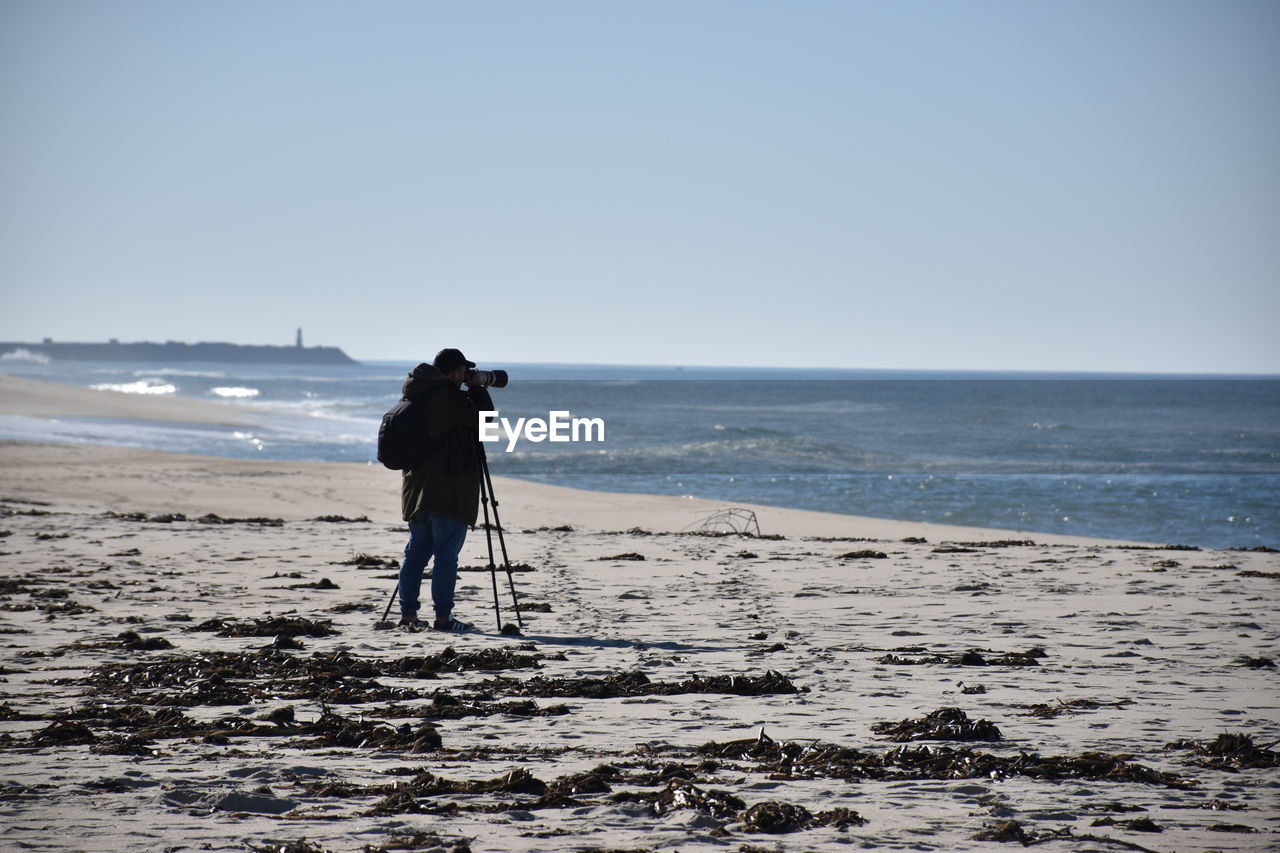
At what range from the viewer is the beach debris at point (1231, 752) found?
4180mm

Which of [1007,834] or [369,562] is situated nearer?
[1007,834]

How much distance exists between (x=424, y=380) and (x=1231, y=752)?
493cm

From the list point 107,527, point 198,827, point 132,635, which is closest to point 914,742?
point 198,827

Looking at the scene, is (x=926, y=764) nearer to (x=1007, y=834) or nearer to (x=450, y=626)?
(x=1007, y=834)

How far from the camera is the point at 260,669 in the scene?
19.4 ft

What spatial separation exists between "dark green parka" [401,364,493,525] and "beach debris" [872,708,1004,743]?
3.55m

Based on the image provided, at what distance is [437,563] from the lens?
24.5 feet

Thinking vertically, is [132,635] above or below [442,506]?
below

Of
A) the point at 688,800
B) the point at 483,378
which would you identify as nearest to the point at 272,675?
the point at 483,378

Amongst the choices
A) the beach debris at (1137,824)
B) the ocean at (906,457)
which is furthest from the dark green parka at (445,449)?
the ocean at (906,457)

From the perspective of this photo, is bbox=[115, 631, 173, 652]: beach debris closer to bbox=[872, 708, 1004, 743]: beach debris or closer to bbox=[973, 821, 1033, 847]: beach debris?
bbox=[872, 708, 1004, 743]: beach debris

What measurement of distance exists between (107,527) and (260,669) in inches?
312

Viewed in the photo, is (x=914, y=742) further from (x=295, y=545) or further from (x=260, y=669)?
(x=295, y=545)

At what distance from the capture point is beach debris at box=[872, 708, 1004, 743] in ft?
15.0
